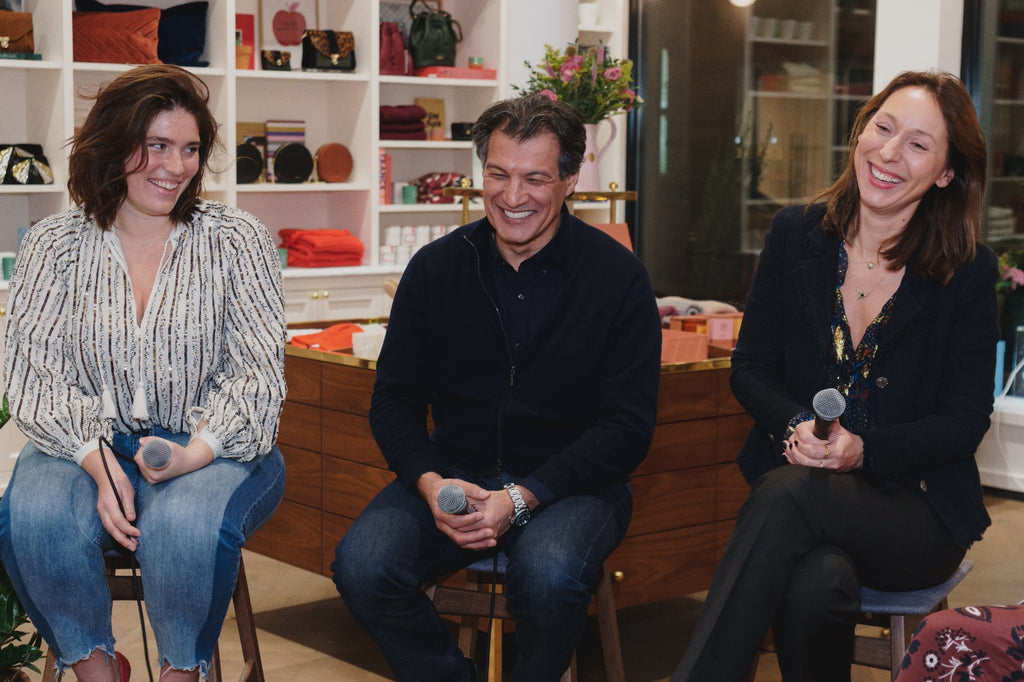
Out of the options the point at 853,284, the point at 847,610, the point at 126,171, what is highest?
the point at 126,171

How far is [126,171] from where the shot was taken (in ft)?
7.18

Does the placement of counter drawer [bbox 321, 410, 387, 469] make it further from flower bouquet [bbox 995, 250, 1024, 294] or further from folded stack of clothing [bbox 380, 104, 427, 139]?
flower bouquet [bbox 995, 250, 1024, 294]

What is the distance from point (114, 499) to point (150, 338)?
31cm

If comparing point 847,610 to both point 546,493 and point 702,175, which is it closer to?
point 546,493

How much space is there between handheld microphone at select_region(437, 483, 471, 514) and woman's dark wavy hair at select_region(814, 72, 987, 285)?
0.84m

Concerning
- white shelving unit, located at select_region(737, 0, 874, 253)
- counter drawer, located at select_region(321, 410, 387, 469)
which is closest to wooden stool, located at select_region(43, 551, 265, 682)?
counter drawer, located at select_region(321, 410, 387, 469)

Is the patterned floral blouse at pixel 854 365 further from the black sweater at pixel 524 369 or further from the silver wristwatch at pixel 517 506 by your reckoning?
the silver wristwatch at pixel 517 506

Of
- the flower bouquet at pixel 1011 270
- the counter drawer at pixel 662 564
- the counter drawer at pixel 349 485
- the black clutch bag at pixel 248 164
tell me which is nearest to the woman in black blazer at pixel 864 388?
the counter drawer at pixel 662 564

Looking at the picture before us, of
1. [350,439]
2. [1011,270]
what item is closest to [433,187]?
[1011,270]

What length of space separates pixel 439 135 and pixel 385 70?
41 cm

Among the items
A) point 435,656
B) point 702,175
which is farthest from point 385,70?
point 435,656

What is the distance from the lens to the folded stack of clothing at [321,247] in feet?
17.1

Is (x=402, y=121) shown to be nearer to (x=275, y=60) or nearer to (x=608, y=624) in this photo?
(x=275, y=60)

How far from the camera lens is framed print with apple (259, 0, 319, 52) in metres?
5.25
